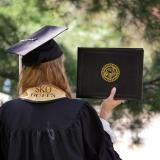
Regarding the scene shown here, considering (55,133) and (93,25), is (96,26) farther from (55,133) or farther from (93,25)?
(55,133)

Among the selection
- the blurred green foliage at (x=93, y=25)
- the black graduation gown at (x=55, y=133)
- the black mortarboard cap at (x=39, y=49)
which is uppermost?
the blurred green foliage at (x=93, y=25)

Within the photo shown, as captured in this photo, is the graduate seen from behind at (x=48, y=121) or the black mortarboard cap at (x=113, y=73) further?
the black mortarboard cap at (x=113, y=73)

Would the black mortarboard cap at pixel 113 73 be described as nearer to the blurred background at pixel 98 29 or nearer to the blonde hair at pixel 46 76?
the blonde hair at pixel 46 76

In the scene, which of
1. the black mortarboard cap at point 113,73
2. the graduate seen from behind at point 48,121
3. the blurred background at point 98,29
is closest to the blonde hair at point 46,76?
the graduate seen from behind at point 48,121

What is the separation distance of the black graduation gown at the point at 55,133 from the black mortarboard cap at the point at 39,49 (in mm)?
159

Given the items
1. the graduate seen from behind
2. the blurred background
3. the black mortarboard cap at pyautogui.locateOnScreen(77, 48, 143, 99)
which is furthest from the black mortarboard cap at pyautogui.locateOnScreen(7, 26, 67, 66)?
the blurred background

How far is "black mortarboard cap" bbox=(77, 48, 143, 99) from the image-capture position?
2484mm

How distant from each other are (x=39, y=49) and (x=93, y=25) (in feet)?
5.73

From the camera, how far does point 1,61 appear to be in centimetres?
404

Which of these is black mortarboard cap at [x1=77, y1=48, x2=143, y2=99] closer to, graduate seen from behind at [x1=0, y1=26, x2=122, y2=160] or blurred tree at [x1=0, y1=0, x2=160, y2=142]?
graduate seen from behind at [x1=0, y1=26, x2=122, y2=160]

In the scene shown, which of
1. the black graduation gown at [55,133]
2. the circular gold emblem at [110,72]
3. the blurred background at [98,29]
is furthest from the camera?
the blurred background at [98,29]

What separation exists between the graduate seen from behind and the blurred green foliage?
1.59 meters

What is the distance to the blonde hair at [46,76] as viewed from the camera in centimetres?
230

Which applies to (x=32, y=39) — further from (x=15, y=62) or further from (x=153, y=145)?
(x=153, y=145)
